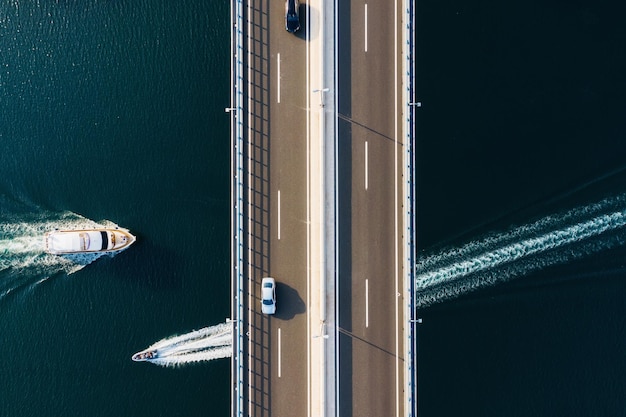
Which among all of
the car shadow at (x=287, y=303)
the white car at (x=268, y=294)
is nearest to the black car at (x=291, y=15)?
the white car at (x=268, y=294)

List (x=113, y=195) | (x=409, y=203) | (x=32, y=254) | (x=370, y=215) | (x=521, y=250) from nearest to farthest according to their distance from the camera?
(x=409, y=203) < (x=370, y=215) < (x=521, y=250) < (x=113, y=195) < (x=32, y=254)

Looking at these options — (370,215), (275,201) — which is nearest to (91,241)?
(275,201)

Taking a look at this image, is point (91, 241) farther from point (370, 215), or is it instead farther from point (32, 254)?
point (370, 215)

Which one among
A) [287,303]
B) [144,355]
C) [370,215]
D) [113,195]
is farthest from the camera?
[113,195]

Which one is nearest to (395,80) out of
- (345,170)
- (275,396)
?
(345,170)

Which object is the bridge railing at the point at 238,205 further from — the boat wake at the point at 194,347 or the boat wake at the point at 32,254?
the boat wake at the point at 32,254
